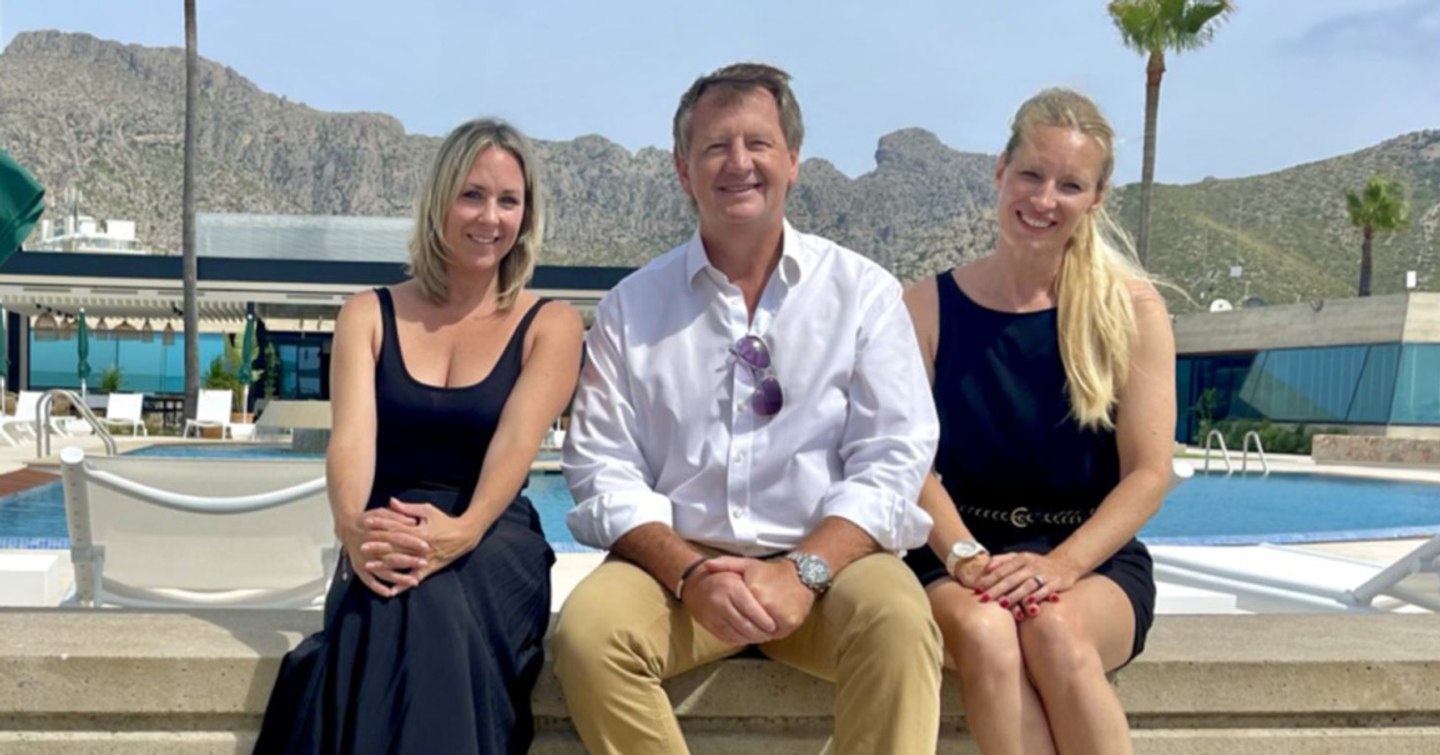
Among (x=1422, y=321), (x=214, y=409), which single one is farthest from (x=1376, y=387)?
(x=214, y=409)

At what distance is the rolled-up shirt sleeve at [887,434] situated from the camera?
227 cm

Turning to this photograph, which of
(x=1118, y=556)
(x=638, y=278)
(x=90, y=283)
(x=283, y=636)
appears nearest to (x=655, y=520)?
(x=638, y=278)

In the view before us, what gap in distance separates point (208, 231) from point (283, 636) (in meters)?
33.1

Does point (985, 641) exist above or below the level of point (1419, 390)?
above

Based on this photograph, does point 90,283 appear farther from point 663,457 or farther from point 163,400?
point 663,457

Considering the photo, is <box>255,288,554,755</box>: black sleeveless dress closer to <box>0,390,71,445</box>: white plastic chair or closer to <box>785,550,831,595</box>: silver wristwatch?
<box>785,550,831,595</box>: silver wristwatch

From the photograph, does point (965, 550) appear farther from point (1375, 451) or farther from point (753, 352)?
point (1375, 451)

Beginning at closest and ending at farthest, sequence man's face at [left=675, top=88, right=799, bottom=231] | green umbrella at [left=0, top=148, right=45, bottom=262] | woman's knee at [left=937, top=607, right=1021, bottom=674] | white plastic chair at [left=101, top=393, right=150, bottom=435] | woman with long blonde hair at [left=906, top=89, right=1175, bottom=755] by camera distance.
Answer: woman's knee at [left=937, top=607, right=1021, bottom=674] < woman with long blonde hair at [left=906, top=89, right=1175, bottom=755] < man's face at [left=675, top=88, right=799, bottom=231] < green umbrella at [left=0, top=148, right=45, bottom=262] < white plastic chair at [left=101, top=393, right=150, bottom=435]

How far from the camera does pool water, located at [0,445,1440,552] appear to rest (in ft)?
28.9

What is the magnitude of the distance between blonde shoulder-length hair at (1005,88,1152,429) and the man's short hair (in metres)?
0.48

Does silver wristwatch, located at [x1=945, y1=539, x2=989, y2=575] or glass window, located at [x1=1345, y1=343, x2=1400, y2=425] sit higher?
silver wristwatch, located at [x1=945, y1=539, x2=989, y2=575]

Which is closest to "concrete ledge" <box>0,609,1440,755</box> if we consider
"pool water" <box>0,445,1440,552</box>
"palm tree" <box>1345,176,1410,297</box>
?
"pool water" <box>0,445,1440,552</box>

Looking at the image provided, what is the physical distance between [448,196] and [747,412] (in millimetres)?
775

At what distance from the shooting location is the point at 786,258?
249cm
